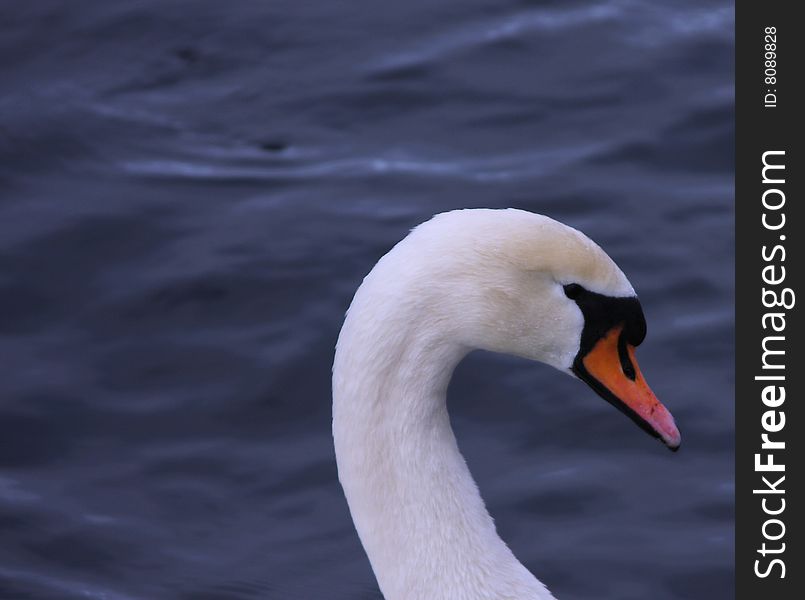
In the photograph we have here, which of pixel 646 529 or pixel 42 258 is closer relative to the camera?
pixel 646 529

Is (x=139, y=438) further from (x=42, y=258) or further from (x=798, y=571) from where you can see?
(x=798, y=571)

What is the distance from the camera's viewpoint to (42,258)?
8.05m

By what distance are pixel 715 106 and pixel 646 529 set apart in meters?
3.55

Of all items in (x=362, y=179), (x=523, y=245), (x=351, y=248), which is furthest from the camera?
(x=362, y=179)

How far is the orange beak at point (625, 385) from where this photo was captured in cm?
419

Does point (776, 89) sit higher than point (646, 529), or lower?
higher

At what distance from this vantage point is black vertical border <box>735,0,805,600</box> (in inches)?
251

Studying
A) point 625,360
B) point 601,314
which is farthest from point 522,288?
point 625,360

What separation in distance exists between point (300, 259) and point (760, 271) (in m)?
2.34

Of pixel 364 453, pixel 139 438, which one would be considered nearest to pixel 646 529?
pixel 139 438

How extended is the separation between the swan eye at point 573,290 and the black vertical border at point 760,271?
2.47m

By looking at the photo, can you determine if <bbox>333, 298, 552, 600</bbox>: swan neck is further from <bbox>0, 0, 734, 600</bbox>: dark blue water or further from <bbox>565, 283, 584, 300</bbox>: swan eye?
<bbox>0, 0, 734, 600</bbox>: dark blue water

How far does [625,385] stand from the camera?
430 centimetres

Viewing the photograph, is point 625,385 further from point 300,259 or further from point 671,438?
point 300,259
